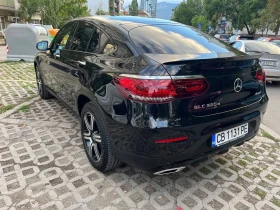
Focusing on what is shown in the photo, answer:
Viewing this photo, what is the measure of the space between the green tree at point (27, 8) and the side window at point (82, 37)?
2730cm

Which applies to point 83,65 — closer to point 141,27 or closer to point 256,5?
point 141,27

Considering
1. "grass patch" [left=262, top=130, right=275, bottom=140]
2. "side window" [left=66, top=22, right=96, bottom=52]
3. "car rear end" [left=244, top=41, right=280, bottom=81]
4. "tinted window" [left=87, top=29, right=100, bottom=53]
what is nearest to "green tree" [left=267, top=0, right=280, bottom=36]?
"car rear end" [left=244, top=41, right=280, bottom=81]

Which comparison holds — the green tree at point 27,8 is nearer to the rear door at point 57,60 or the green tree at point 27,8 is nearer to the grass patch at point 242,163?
the rear door at point 57,60

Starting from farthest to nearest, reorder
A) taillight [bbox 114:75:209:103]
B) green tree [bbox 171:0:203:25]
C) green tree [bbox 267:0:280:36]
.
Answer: green tree [bbox 171:0:203:25] < green tree [bbox 267:0:280:36] < taillight [bbox 114:75:209:103]

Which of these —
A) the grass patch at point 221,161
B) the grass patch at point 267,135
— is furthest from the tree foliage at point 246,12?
the grass patch at point 221,161

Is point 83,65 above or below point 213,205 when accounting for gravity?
above

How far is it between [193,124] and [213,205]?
0.87 m

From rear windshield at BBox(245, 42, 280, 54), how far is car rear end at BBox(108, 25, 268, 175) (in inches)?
218

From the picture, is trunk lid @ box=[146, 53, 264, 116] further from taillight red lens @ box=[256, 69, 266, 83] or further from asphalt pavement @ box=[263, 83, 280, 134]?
asphalt pavement @ box=[263, 83, 280, 134]

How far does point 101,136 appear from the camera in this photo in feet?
7.96

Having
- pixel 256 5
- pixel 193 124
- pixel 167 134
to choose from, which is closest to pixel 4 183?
pixel 167 134

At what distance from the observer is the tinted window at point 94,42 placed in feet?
8.99

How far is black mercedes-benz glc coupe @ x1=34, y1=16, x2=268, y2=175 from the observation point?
1.92 metres

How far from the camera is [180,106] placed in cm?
193
